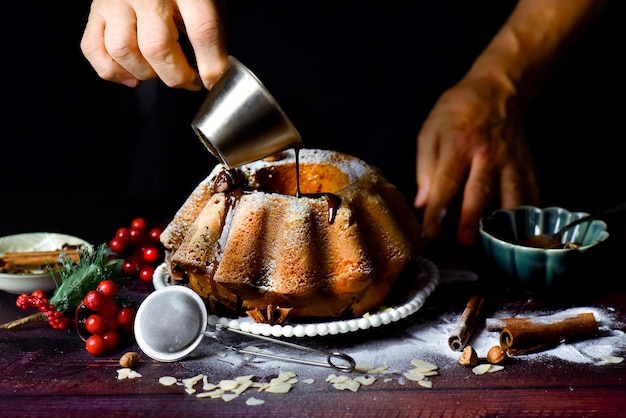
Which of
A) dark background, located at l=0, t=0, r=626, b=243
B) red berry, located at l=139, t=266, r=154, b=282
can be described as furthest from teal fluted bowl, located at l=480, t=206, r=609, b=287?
red berry, located at l=139, t=266, r=154, b=282

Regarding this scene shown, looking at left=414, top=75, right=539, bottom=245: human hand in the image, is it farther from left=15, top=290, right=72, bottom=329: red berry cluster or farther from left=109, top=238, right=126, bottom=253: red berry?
left=15, top=290, right=72, bottom=329: red berry cluster

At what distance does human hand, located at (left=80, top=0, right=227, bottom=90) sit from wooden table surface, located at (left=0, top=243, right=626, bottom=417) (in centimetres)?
58

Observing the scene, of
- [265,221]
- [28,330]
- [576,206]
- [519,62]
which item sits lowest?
[576,206]

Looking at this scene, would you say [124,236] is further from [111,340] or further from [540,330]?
[540,330]

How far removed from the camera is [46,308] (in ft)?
5.25

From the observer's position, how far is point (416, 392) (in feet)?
4.45

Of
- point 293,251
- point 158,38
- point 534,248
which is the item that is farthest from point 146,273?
point 534,248

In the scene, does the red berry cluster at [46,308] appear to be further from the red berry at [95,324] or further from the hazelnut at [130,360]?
the hazelnut at [130,360]

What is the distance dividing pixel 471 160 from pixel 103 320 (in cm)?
113

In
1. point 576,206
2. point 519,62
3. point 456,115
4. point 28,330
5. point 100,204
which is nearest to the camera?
point 28,330

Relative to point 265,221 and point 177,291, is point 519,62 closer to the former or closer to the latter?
point 265,221

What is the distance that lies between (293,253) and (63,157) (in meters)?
1.64

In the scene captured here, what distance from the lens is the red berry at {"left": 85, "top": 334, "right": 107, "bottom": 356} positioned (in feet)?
4.92

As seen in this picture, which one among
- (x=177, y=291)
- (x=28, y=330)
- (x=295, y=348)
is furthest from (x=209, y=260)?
(x=28, y=330)
